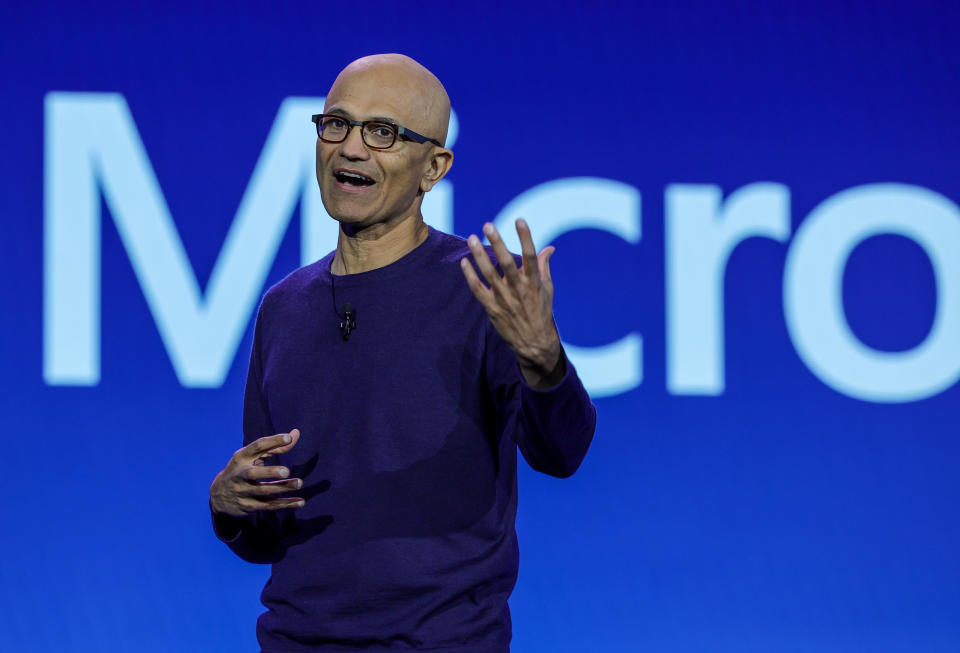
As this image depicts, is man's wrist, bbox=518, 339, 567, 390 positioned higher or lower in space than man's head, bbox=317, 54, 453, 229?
lower

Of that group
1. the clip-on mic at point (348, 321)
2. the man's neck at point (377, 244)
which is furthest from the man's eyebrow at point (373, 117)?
the clip-on mic at point (348, 321)

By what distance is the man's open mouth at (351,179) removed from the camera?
1601mm

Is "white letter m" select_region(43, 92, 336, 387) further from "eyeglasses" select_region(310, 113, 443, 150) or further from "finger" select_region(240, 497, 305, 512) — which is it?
"finger" select_region(240, 497, 305, 512)

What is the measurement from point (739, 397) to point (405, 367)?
78.2 inches

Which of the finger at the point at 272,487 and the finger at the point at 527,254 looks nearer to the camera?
the finger at the point at 527,254

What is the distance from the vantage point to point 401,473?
146 centimetres

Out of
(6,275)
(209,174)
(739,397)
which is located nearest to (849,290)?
(739,397)

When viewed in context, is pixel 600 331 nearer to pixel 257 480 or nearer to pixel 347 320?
pixel 347 320

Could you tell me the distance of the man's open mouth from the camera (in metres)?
1.60

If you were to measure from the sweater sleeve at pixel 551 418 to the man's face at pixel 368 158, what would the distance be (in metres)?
0.31

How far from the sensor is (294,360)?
1588mm

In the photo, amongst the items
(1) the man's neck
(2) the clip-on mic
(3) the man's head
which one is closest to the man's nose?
(3) the man's head

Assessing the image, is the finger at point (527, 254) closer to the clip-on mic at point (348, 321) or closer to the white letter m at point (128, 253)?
the clip-on mic at point (348, 321)

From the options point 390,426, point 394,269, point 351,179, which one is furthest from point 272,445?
point 351,179
